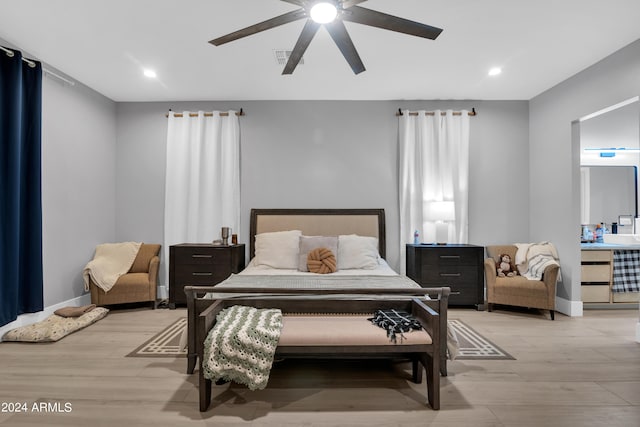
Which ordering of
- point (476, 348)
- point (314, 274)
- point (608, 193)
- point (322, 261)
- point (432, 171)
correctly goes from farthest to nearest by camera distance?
point (608, 193), point (432, 171), point (322, 261), point (314, 274), point (476, 348)

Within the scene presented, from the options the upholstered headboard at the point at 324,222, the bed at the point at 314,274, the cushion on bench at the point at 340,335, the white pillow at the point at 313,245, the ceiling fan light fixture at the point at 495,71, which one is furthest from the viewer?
the upholstered headboard at the point at 324,222

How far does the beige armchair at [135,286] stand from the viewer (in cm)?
429

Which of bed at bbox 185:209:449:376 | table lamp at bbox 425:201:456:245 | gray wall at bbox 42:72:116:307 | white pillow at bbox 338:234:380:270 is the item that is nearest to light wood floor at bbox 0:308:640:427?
bed at bbox 185:209:449:376

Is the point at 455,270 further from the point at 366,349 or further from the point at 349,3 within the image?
the point at 349,3

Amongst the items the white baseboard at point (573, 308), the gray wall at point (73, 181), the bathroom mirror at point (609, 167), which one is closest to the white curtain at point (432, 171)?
the white baseboard at point (573, 308)

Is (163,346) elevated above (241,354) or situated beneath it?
situated beneath

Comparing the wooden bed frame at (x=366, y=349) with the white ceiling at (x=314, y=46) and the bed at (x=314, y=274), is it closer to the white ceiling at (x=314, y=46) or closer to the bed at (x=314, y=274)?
the bed at (x=314, y=274)

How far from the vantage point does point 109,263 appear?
449cm

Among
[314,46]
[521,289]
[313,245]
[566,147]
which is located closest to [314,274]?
[313,245]

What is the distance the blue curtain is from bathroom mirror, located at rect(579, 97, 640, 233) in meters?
6.48

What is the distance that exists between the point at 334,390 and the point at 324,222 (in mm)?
2665

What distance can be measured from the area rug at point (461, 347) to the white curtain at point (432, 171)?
1.58 meters

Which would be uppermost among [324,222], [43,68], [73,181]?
[43,68]

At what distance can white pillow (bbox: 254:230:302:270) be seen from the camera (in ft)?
13.5
